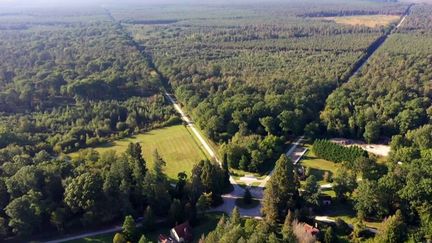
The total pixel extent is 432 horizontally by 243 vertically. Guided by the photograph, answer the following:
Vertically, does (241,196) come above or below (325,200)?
below

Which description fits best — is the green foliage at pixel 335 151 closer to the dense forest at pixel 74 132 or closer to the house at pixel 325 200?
the house at pixel 325 200

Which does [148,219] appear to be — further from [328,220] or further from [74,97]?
[74,97]

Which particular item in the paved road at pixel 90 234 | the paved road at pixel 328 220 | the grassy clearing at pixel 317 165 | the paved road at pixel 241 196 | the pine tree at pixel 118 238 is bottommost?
the paved road at pixel 90 234

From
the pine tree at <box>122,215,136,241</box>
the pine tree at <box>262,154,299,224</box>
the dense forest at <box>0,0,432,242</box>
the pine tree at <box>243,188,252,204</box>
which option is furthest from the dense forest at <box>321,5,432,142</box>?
the pine tree at <box>122,215,136,241</box>

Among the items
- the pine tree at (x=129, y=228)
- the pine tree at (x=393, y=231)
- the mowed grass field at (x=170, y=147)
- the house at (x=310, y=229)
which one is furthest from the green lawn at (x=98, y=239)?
the pine tree at (x=393, y=231)

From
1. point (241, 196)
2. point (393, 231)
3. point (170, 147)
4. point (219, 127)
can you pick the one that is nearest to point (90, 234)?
point (241, 196)

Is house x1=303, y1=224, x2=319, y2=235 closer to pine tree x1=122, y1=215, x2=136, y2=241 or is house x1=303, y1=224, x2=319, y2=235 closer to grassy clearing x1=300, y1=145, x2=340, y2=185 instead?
grassy clearing x1=300, y1=145, x2=340, y2=185

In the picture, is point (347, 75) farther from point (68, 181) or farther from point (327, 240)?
point (68, 181)
